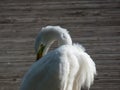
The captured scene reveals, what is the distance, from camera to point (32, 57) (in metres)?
5.96

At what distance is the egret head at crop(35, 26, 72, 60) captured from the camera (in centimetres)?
425

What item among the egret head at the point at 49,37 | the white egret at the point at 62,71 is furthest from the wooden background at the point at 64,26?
the white egret at the point at 62,71

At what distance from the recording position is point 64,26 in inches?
279

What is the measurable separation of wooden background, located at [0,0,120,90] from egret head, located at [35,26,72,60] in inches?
36.4

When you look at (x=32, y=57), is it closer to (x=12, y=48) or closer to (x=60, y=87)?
(x=12, y=48)

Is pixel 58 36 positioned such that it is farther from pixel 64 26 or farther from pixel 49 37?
pixel 64 26

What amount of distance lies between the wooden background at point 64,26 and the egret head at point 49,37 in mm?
924

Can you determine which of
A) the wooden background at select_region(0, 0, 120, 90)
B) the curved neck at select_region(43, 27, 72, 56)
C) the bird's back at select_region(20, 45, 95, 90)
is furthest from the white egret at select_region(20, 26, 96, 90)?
the wooden background at select_region(0, 0, 120, 90)

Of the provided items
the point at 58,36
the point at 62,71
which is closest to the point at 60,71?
the point at 62,71

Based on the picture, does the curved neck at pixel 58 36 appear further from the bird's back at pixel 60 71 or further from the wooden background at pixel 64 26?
the wooden background at pixel 64 26

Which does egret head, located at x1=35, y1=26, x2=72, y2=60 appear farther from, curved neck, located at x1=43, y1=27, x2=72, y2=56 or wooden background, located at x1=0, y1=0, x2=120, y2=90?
wooden background, located at x1=0, y1=0, x2=120, y2=90

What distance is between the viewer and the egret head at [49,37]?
13.9ft

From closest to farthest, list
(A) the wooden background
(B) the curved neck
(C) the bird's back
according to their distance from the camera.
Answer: (C) the bird's back → (B) the curved neck → (A) the wooden background

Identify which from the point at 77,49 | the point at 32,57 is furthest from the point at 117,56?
the point at 77,49
